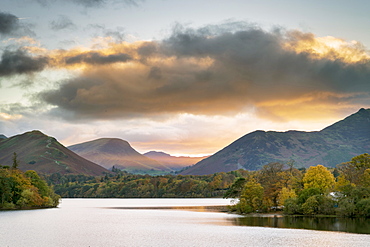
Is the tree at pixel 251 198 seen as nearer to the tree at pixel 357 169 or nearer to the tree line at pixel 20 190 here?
the tree at pixel 357 169

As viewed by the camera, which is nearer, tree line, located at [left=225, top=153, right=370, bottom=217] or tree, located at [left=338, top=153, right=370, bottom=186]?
tree line, located at [left=225, top=153, right=370, bottom=217]

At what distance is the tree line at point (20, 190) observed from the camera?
506 feet

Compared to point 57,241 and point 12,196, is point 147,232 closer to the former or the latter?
point 57,241

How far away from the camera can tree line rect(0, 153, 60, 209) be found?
154 m

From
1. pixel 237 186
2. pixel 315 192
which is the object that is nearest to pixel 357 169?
pixel 315 192

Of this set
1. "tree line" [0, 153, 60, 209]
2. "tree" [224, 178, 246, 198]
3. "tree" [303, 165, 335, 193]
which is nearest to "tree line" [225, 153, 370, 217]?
Answer: "tree" [303, 165, 335, 193]

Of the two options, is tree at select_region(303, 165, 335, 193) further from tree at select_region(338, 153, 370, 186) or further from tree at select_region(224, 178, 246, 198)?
tree at select_region(224, 178, 246, 198)

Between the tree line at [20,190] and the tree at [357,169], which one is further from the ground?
the tree at [357,169]

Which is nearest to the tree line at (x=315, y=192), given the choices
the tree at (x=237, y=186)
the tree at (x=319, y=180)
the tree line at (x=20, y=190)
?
the tree at (x=319, y=180)

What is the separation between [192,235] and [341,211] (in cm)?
5252

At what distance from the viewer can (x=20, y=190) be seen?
162 m

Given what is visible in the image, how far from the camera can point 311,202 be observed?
4567 inches

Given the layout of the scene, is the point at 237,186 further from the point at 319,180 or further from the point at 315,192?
the point at 315,192

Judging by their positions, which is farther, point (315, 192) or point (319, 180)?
point (319, 180)
